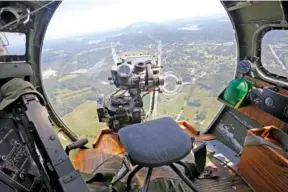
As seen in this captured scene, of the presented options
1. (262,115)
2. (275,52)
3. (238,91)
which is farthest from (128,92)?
(275,52)

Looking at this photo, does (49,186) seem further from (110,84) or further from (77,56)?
(77,56)

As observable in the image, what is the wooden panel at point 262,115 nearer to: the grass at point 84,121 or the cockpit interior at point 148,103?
the cockpit interior at point 148,103

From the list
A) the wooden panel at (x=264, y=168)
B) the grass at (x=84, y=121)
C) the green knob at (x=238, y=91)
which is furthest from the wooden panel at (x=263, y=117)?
the grass at (x=84, y=121)

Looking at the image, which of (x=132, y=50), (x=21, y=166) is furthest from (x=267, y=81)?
(x=21, y=166)

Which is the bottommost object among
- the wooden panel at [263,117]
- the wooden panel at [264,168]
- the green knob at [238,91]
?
the wooden panel at [264,168]

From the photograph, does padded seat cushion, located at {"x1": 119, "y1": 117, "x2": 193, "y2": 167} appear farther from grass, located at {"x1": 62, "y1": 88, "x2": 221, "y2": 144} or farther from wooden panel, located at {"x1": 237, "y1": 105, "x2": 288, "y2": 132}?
grass, located at {"x1": 62, "y1": 88, "x2": 221, "y2": 144}

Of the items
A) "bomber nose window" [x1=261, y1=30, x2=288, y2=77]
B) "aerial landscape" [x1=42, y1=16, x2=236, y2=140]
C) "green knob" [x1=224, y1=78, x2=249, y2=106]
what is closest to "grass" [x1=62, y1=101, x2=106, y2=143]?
"aerial landscape" [x1=42, y1=16, x2=236, y2=140]

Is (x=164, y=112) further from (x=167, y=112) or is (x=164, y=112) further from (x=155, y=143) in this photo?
(x=155, y=143)
